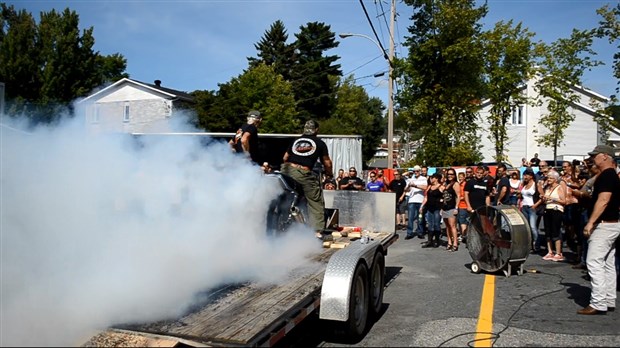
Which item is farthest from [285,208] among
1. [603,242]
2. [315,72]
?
[315,72]

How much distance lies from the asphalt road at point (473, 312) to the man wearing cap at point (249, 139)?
7.43 feet

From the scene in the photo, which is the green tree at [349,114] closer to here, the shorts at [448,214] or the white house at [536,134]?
the white house at [536,134]

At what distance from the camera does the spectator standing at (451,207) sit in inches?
455

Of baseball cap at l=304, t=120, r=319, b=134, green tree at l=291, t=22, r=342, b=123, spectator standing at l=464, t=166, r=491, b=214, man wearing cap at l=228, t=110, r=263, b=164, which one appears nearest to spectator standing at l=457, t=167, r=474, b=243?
spectator standing at l=464, t=166, r=491, b=214

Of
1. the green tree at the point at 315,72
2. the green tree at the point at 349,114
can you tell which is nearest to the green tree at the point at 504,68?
the green tree at the point at 349,114

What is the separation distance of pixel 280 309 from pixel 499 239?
516cm

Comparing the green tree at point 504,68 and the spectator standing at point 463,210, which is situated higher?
the green tree at point 504,68

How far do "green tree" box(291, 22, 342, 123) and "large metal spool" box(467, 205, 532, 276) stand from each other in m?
47.0

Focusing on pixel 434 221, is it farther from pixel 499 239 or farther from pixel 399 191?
pixel 499 239

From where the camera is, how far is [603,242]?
606cm

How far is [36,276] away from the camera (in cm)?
350

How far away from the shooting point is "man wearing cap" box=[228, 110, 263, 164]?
6.56 metres

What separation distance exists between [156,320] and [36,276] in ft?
2.93

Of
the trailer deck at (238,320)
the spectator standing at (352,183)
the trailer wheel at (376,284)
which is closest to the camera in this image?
the trailer deck at (238,320)
